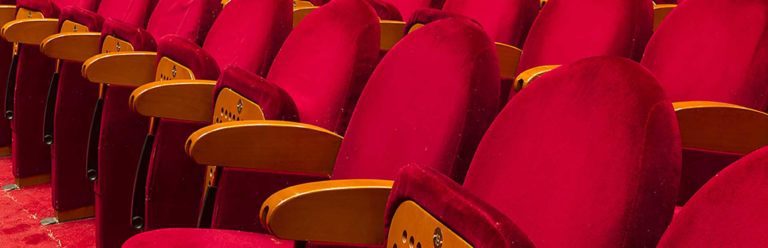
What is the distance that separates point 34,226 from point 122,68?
148 mm

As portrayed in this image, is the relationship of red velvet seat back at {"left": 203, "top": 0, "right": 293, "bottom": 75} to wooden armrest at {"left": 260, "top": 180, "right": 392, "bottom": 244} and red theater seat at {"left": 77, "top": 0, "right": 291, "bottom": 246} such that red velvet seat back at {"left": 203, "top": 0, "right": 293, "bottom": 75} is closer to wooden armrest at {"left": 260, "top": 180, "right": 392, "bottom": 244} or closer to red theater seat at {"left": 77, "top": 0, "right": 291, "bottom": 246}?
red theater seat at {"left": 77, "top": 0, "right": 291, "bottom": 246}

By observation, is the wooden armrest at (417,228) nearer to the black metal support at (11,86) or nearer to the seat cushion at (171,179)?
the seat cushion at (171,179)

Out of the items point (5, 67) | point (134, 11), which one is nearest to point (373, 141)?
point (134, 11)

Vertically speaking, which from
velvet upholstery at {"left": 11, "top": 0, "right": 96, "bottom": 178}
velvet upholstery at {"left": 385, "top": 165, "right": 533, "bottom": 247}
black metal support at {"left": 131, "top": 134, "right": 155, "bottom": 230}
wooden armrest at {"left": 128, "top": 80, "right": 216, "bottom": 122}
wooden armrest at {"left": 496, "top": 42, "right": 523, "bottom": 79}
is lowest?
velvet upholstery at {"left": 11, "top": 0, "right": 96, "bottom": 178}

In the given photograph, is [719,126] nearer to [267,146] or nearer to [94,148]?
[267,146]

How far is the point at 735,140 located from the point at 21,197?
17.6 inches

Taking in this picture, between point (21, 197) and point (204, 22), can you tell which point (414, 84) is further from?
point (21, 197)

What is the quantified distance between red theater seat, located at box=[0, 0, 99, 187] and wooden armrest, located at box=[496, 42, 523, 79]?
0.29m

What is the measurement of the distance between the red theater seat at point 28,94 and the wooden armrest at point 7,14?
0.07 m

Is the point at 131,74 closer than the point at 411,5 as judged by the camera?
Yes

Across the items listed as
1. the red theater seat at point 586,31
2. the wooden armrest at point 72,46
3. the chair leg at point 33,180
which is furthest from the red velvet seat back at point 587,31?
the chair leg at point 33,180

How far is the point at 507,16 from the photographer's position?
480 millimetres

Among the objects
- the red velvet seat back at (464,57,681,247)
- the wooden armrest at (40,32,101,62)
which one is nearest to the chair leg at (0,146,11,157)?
the wooden armrest at (40,32,101,62)

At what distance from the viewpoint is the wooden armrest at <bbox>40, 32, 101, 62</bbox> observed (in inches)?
19.8
